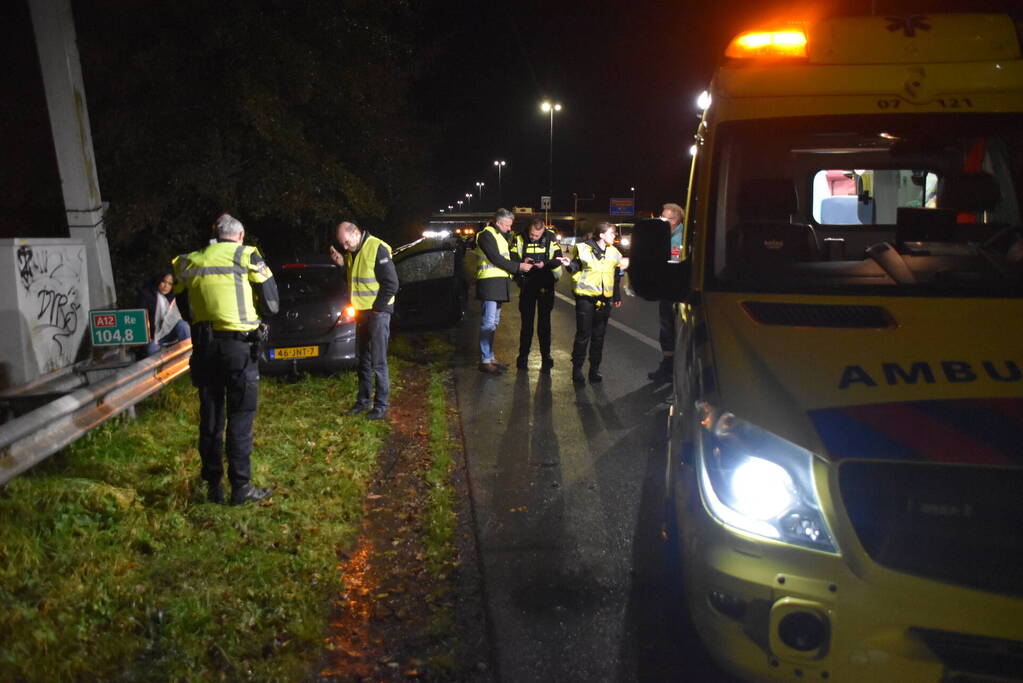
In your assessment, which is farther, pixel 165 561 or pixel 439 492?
pixel 439 492

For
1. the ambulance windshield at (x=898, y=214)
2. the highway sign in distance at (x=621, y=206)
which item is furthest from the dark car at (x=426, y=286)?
the highway sign in distance at (x=621, y=206)

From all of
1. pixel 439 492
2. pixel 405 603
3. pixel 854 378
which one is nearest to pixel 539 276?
pixel 439 492

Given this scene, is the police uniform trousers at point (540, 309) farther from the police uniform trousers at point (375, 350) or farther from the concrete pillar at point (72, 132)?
the concrete pillar at point (72, 132)

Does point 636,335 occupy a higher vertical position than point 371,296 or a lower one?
lower

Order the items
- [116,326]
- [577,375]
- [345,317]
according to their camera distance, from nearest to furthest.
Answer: [116,326] → [577,375] → [345,317]

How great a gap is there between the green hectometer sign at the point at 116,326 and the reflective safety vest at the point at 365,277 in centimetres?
211

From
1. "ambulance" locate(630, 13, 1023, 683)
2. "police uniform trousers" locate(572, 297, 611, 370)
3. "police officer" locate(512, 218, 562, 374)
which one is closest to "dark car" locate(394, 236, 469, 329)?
"police officer" locate(512, 218, 562, 374)

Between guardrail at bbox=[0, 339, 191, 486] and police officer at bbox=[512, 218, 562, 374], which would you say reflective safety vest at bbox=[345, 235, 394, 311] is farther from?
police officer at bbox=[512, 218, 562, 374]

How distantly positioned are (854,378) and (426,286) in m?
10.2

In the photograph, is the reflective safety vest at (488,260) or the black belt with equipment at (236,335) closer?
the black belt with equipment at (236,335)

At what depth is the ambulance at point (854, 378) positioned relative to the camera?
2.59m

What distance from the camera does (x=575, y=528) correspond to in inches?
201

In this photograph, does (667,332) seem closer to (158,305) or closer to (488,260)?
(488,260)

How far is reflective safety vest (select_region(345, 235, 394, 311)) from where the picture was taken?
7707mm
